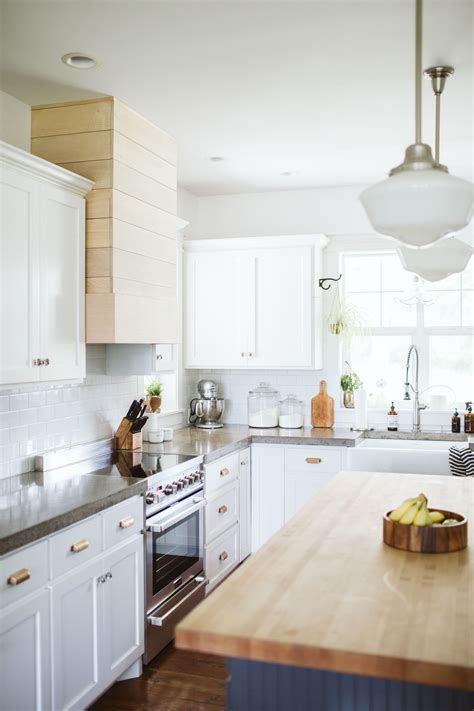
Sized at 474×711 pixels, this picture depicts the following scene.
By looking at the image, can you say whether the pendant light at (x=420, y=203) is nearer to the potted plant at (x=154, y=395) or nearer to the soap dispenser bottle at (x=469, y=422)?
the potted plant at (x=154, y=395)

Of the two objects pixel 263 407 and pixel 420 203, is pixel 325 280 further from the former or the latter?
pixel 420 203

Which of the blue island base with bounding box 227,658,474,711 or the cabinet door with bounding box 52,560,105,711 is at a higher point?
the blue island base with bounding box 227,658,474,711

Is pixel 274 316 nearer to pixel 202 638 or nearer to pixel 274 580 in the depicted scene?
pixel 274 580

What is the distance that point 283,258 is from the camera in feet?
17.8

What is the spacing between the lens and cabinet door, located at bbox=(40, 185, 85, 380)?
3229mm

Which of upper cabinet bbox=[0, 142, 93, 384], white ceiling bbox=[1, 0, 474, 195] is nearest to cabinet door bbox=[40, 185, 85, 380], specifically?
upper cabinet bbox=[0, 142, 93, 384]

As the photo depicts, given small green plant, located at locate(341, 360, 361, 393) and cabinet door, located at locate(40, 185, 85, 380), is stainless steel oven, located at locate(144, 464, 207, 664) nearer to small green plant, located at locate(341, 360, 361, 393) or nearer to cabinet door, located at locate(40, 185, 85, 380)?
cabinet door, located at locate(40, 185, 85, 380)

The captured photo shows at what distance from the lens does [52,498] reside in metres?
2.96

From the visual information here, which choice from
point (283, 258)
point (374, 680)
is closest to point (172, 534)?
point (374, 680)

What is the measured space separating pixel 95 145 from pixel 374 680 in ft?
9.37

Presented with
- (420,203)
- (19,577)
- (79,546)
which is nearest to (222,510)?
(79,546)

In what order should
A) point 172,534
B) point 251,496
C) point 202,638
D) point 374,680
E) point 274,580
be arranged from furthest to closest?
point 251,496 < point 172,534 < point 274,580 < point 374,680 < point 202,638

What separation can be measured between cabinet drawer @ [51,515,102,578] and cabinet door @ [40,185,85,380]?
2.41ft

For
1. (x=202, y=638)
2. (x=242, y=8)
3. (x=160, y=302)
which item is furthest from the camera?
(x=160, y=302)
